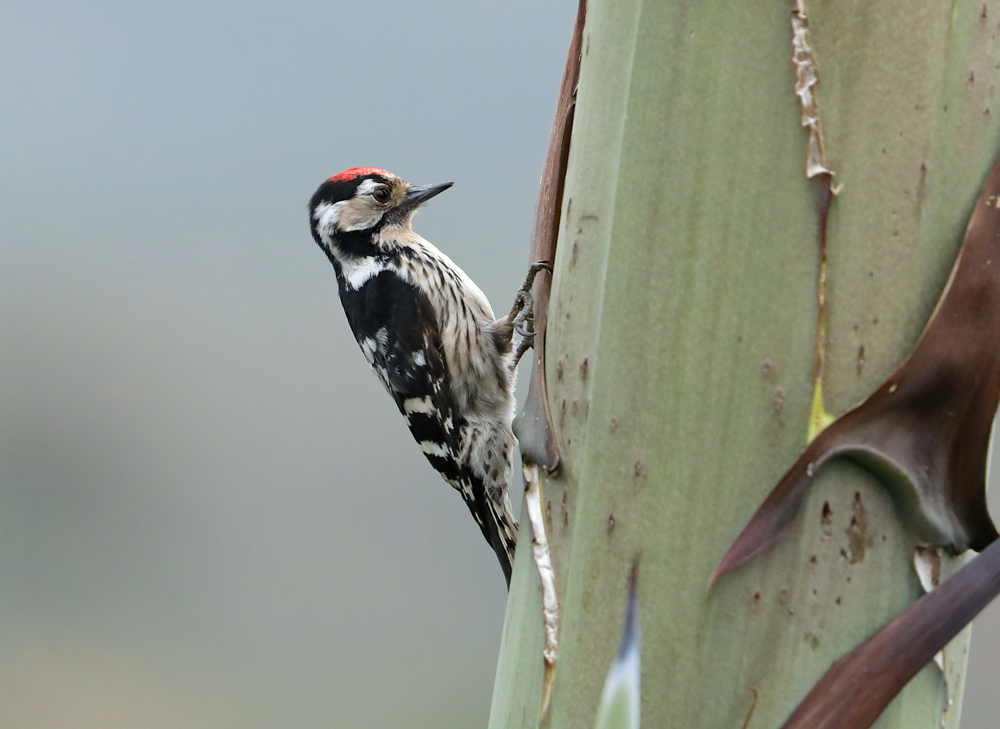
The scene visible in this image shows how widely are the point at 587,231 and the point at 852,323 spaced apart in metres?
0.15

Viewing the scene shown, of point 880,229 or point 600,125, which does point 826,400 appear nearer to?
point 880,229

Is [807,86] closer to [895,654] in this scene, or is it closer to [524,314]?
[895,654]

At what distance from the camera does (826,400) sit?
0.40 meters

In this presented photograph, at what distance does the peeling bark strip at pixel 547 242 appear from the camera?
50 cm

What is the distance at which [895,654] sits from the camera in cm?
37

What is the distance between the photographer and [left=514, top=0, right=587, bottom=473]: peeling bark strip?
0.50 m

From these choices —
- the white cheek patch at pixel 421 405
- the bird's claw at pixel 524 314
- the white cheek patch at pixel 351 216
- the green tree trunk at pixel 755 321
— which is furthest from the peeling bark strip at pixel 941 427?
the white cheek patch at pixel 351 216

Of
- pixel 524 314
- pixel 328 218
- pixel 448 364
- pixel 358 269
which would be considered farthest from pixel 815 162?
pixel 328 218

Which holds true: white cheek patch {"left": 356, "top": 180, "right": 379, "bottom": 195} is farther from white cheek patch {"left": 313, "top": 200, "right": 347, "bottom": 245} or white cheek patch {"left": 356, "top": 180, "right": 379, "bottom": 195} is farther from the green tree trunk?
the green tree trunk

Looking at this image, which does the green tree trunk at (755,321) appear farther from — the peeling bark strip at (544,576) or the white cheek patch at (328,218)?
the white cheek patch at (328,218)

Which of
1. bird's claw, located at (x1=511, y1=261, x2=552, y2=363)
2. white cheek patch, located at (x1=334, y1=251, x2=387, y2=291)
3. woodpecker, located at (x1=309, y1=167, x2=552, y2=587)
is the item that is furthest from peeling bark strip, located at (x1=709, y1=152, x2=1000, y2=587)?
white cheek patch, located at (x1=334, y1=251, x2=387, y2=291)

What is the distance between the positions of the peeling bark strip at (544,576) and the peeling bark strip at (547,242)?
0.05ft

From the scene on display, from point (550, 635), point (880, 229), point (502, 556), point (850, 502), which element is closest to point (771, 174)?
point (880, 229)

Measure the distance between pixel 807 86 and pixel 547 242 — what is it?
0.21 metres
